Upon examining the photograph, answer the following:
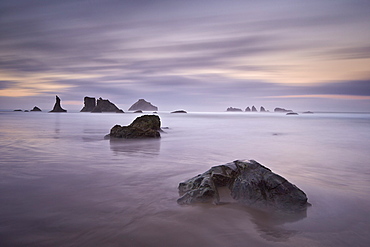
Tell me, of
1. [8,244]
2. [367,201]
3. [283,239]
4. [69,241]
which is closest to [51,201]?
[8,244]

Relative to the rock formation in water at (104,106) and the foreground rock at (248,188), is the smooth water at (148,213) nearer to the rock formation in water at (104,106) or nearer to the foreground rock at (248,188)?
the foreground rock at (248,188)

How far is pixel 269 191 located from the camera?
16.3 feet

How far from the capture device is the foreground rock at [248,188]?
15.7ft

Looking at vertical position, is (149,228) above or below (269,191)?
below

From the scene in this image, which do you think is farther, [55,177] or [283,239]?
[55,177]

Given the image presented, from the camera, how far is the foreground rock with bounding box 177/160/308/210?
4789 millimetres

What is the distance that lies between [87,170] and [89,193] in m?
2.45

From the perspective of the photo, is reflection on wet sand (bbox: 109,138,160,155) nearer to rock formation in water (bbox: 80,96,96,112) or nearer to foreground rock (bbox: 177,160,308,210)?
foreground rock (bbox: 177,160,308,210)

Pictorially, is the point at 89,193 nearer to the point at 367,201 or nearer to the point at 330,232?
the point at 330,232

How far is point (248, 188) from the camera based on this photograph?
5172mm

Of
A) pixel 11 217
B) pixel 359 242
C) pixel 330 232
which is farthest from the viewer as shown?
pixel 11 217

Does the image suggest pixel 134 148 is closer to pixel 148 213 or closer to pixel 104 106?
pixel 148 213

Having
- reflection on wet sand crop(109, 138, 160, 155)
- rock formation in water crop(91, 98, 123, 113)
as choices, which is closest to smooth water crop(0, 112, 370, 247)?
reflection on wet sand crop(109, 138, 160, 155)

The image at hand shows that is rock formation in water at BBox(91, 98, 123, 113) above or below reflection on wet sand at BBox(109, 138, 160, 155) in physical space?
above
